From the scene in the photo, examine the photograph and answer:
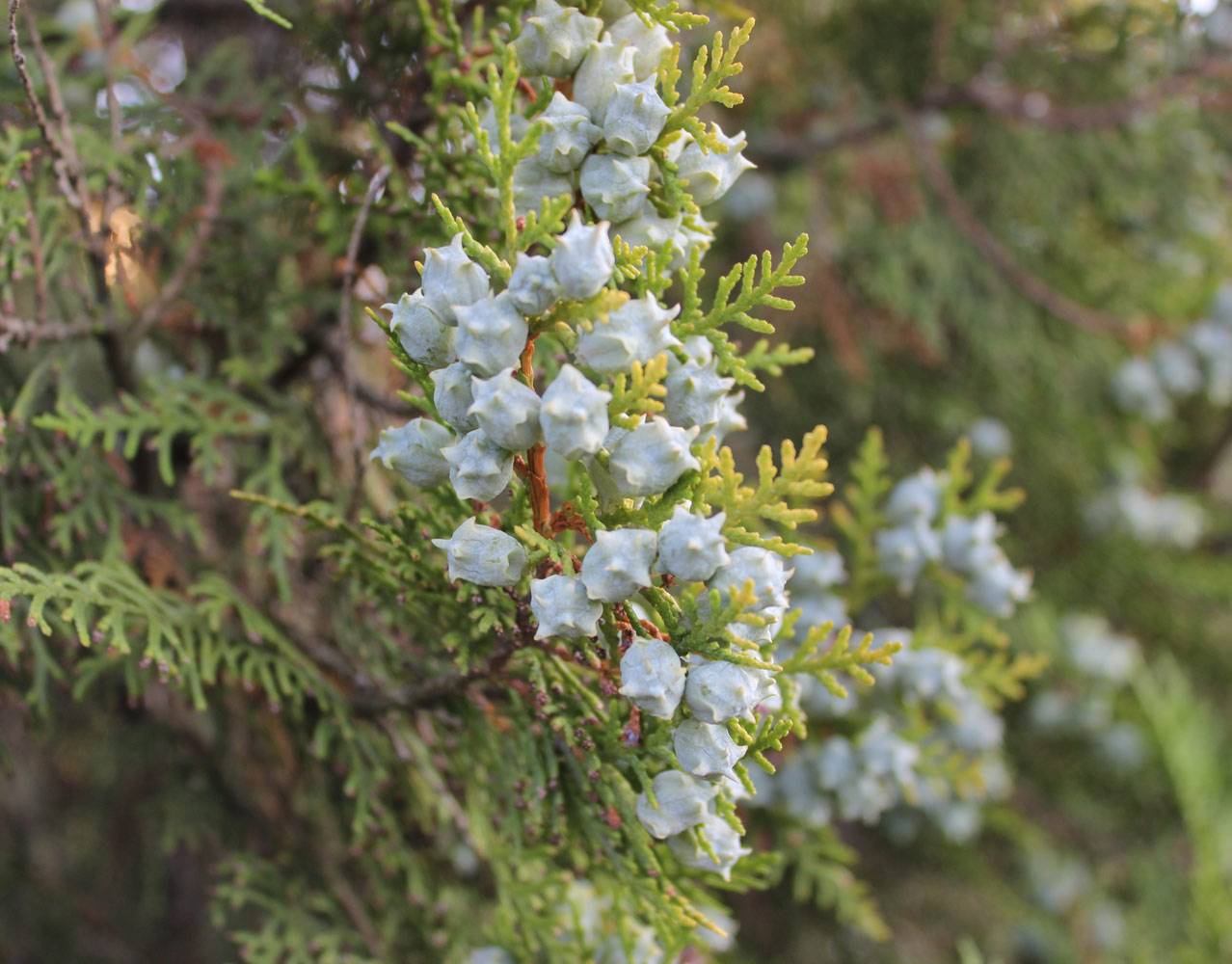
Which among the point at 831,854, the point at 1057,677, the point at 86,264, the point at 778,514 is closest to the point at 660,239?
the point at 778,514

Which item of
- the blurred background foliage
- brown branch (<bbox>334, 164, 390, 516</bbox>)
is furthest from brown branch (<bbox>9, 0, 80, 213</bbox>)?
brown branch (<bbox>334, 164, 390, 516</bbox>)

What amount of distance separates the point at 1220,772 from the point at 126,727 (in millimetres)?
2109

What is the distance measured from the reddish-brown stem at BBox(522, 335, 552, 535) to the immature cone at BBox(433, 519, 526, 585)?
0.06m

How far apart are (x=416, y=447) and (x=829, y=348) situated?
4.85 feet

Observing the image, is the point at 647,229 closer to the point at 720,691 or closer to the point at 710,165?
the point at 710,165

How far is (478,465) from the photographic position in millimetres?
668

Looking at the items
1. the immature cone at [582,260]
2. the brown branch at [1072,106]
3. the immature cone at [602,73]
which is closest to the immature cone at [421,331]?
the immature cone at [582,260]

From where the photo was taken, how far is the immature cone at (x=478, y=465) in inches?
26.3

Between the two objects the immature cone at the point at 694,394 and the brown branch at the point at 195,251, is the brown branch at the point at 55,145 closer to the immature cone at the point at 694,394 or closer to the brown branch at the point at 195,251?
the brown branch at the point at 195,251

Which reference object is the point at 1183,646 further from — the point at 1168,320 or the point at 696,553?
the point at 696,553

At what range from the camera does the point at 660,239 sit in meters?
0.77

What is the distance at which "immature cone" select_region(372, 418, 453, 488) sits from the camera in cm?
74

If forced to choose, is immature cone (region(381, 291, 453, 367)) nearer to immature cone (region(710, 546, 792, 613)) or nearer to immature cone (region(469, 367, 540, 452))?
immature cone (region(469, 367, 540, 452))

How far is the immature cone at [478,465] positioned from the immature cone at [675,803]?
0.92ft
